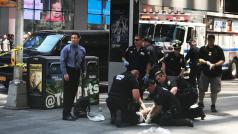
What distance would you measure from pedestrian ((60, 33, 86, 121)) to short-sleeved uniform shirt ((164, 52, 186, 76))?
395 centimetres

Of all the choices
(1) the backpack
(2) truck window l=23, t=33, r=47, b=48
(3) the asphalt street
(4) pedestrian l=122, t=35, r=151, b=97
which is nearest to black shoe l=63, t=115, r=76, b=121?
(3) the asphalt street

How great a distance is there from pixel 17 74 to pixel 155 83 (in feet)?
12.1

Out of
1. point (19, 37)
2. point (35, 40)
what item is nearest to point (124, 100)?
point (19, 37)

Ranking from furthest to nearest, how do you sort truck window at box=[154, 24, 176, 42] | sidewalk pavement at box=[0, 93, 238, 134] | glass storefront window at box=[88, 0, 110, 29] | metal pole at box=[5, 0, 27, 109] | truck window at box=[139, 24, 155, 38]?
glass storefront window at box=[88, 0, 110, 29] → truck window at box=[154, 24, 176, 42] → truck window at box=[139, 24, 155, 38] → metal pole at box=[5, 0, 27, 109] → sidewalk pavement at box=[0, 93, 238, 134]

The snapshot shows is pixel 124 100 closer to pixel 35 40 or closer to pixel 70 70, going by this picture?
pixel 70 70

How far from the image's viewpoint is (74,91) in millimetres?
11398

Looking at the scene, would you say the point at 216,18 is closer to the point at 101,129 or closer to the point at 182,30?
the point at 182,30

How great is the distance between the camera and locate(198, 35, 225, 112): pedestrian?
42.8 ft

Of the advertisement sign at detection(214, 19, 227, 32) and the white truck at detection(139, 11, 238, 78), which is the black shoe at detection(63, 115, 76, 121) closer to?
the white truck at detection(139, 11, 238, 78)

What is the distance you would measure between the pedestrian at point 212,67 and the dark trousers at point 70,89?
11.3ft

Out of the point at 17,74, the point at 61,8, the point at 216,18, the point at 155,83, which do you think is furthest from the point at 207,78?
the point at 61,8

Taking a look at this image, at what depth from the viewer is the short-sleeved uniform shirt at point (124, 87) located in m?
10.6

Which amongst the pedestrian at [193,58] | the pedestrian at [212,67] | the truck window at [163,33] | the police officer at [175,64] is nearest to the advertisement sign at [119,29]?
the police officer at [175,64]

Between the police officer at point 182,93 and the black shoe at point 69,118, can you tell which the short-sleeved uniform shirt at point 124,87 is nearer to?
the police officer at point 182,93
